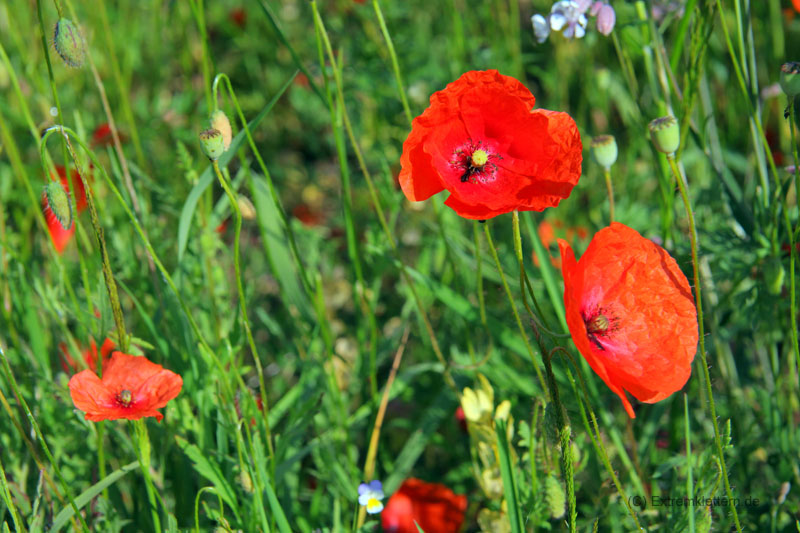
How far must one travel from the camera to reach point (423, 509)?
1573mm

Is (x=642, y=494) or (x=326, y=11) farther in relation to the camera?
(x=326, y=11)

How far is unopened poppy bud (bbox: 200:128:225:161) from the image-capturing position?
42.8 inches

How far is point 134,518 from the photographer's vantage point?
1.56 metres

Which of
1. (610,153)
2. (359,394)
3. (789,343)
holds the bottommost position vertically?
(359,394)

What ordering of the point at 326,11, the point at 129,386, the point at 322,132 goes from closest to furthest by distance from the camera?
the point at 129,386, the point at 322,132, the point at 326,11

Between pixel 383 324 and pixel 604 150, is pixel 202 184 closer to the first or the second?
pixel 604 150

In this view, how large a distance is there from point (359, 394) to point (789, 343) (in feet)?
3.50

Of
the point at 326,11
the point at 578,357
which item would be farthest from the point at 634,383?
the point at 326,11

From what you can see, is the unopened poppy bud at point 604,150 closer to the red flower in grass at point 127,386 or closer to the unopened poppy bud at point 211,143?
the unopened poppy bud at point 211,143

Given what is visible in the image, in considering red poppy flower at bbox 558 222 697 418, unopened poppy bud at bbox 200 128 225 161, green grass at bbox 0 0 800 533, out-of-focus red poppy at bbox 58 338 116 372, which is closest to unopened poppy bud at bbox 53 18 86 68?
green grass at bbox 0 0 800 533

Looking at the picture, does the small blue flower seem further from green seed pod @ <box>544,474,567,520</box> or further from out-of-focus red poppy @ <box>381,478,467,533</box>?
green seed pod @ <box>544,474,567,520</box>

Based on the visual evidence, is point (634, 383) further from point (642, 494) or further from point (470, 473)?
point (470, 473)

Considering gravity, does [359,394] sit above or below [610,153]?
below

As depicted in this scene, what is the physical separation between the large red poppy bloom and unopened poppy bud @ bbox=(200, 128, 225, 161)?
0.28 meters
